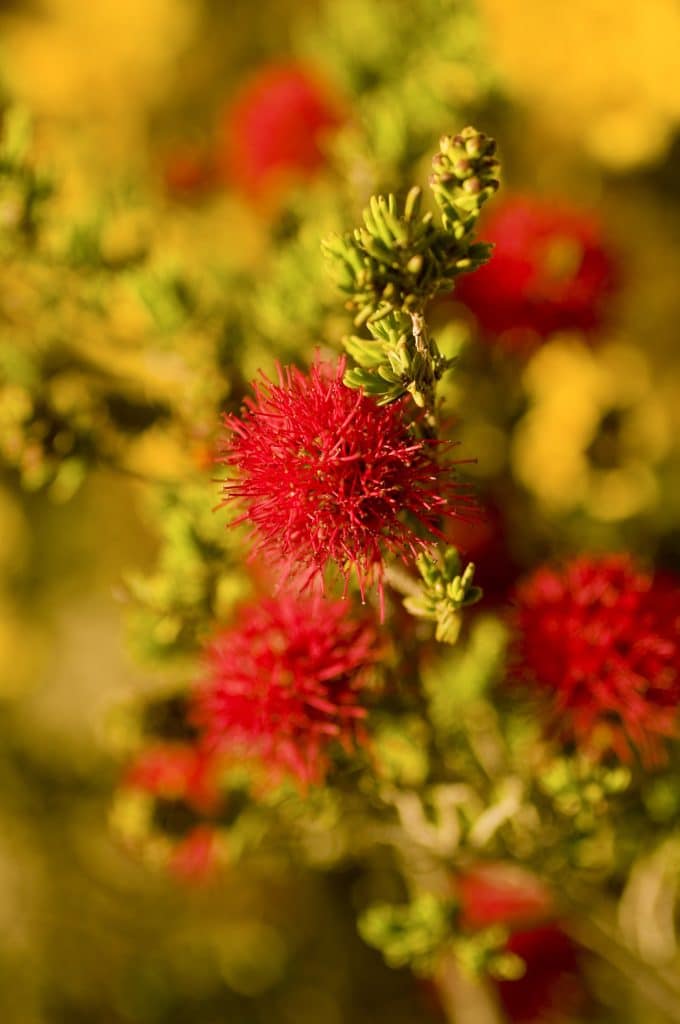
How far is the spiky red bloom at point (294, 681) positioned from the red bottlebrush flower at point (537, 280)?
0.29m

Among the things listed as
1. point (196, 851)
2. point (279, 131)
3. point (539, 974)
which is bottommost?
point (539, 974)

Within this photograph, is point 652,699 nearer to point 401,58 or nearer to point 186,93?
point 401,58

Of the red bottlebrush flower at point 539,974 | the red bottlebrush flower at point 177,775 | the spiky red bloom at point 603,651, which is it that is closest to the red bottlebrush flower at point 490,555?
the spiky red bloom at point 603,651

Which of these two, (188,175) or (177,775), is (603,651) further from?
(188,175)

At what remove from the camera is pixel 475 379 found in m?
0.69

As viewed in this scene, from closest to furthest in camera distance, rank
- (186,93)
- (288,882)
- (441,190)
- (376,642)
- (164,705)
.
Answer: (441,190) < (376,642) < (164,705) < (288,882) < (186,93)

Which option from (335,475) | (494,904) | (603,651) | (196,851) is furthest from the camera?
(494,904)

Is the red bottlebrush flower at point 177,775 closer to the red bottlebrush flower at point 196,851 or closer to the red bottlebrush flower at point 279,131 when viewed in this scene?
the red bottlebrush flower at point 196,851

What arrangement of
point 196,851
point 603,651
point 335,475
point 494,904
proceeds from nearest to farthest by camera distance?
point 335,475 → point 603,651 → point 196,851 → point 494,904

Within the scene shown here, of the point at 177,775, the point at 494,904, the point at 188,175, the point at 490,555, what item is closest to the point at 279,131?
the point at 188,175

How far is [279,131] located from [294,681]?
539 millimetres

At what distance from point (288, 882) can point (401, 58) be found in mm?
822

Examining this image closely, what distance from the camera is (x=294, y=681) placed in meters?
0.46

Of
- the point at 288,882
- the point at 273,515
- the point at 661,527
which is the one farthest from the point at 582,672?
the point at 288,882
